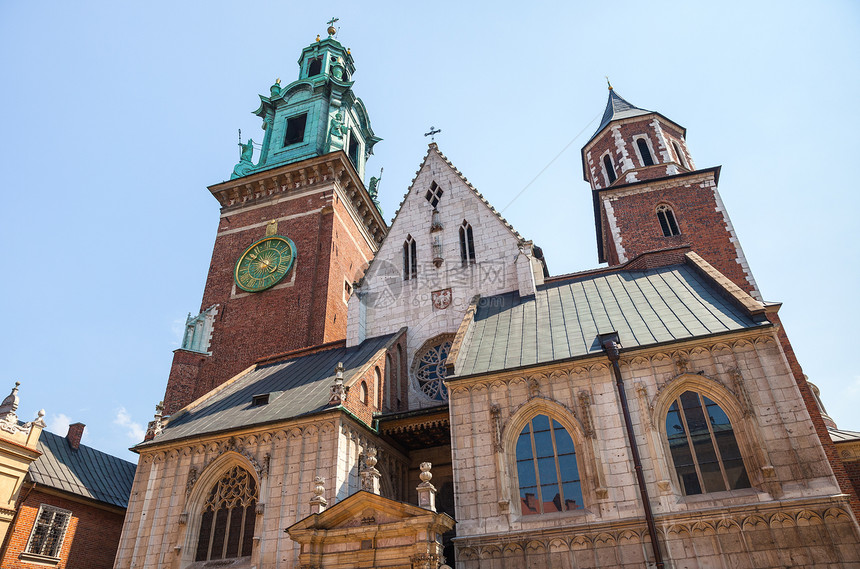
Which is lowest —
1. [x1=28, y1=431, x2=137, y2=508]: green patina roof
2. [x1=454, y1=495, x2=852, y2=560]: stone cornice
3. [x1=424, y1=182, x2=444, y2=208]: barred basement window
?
[x1=454, y1=495, x2=852, y2=560]: stone cornice

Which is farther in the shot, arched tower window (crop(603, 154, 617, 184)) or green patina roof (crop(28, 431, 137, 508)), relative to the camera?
arched tower window (crop(603, 154, 617, 184))

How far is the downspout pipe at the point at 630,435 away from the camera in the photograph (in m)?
13.0

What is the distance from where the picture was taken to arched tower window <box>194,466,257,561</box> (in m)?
16.8

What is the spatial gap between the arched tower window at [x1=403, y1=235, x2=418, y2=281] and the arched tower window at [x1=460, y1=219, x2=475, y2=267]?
2.27 meters

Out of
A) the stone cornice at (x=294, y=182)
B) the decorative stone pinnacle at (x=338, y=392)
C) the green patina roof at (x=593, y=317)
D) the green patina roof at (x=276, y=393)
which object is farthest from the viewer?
the stone cornice at (x=294, y=182)

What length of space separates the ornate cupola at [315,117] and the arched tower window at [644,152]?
18436mm

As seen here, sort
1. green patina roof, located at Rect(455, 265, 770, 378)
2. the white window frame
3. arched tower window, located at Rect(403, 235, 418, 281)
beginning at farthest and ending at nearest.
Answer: arched tower window, located at Rect(403, 235, 418, 281) → the white window frame → green patina roof, located at Rect(455, 265, 770, 378)

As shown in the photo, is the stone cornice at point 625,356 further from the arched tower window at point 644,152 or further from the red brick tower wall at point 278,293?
the arched tower window at point 644,152

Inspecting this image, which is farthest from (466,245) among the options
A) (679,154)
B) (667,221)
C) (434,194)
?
(679,154)

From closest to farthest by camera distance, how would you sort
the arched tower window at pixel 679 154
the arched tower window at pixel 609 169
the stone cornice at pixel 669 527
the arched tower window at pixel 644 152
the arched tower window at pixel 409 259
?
the stone cornice at pixel 669 527 → the arched tower window at pixel 409 259 → the arched tower window at pixel 644 152 → the arched tower window at pixel 679 154 → the arched tower window at pixel 609 169

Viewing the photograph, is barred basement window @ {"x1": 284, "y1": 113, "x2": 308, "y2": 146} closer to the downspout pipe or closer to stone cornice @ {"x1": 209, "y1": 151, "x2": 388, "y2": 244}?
stone cornice @ {"x1": 209, "y1": 151, "x2": 388, "y2": 244}

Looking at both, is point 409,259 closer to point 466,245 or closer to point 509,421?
point 466,245

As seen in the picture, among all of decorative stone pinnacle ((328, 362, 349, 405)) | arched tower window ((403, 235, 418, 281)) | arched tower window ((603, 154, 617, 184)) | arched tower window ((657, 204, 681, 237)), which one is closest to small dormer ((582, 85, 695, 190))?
arched tower window ((603, 154, 617, 184))

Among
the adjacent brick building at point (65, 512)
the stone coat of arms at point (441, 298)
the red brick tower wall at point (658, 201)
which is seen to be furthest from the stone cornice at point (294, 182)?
the adjacent brick building at point (65, 512)
